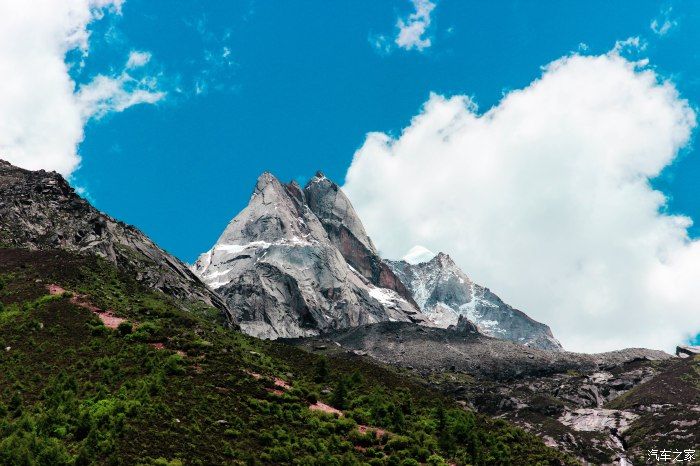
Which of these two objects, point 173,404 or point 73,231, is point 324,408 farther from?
point 73,231

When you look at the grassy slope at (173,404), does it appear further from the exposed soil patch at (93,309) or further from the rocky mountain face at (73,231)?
the rocky mountain face at (73,231)

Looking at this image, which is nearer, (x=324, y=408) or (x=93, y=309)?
(x=324, y=408)

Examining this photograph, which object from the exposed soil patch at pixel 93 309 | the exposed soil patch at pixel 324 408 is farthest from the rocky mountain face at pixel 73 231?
the exposed soil patch at pixel 324 408

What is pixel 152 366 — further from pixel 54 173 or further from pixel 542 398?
pixel 542 398

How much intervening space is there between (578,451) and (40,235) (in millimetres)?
113553

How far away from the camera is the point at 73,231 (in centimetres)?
13875

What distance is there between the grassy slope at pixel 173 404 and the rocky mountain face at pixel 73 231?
118 ft

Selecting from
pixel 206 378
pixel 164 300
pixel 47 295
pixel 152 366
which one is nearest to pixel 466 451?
pixel 206 378

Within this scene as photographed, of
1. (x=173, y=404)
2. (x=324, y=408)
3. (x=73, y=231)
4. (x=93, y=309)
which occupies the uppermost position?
(x=73, y=231)

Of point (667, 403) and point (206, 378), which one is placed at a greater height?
point (667, 403)

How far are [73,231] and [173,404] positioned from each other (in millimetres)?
93658

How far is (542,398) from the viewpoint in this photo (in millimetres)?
190125

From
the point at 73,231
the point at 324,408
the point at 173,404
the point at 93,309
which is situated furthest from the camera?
the point at 73,231

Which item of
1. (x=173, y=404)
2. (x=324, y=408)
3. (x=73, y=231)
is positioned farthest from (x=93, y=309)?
(x=73, y=231)
